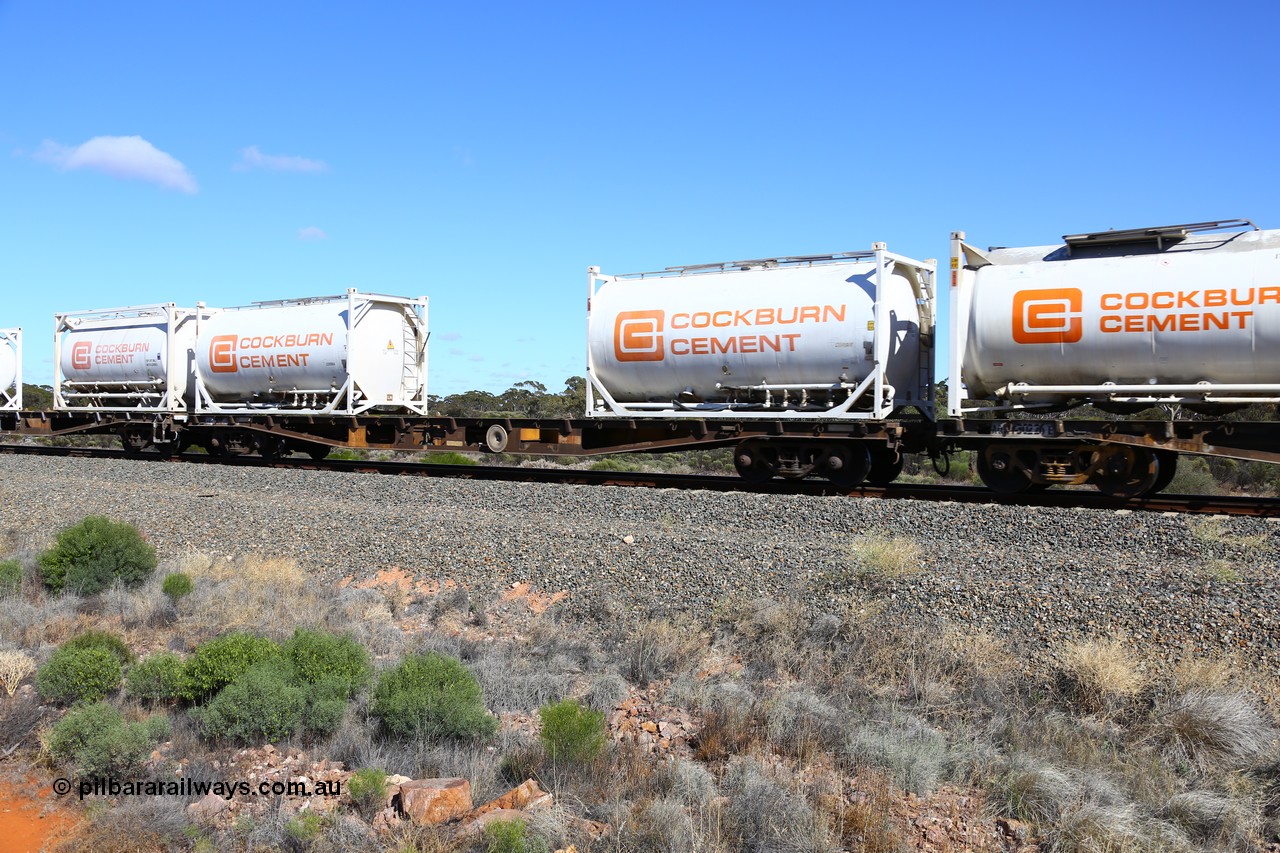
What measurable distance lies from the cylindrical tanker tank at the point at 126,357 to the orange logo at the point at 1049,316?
20127mm

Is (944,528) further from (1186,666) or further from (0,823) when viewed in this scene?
(0,823)

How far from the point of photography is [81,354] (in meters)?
27.7

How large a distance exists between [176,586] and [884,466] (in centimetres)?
1042

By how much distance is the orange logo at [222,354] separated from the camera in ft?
77.1

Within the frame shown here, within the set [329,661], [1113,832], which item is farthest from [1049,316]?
[329,661]

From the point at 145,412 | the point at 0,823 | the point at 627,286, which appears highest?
the point at 627,286

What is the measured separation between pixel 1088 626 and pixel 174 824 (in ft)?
21.0

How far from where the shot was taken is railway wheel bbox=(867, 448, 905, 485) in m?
15.8

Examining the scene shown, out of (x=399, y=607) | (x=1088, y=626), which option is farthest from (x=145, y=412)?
(x=1088, y=626)

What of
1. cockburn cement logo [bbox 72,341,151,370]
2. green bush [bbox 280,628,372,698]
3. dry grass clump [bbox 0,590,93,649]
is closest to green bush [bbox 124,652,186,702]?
green bush [bbox 280,628,372,698]

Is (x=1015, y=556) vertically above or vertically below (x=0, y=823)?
above

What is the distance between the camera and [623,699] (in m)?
7.43

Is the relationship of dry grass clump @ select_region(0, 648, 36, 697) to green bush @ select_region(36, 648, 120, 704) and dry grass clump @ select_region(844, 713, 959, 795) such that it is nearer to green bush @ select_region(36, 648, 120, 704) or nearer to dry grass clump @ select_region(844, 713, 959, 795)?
green bush @ select_region(36, 648, 120, 704)

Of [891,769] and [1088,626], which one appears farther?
[1088,626]
